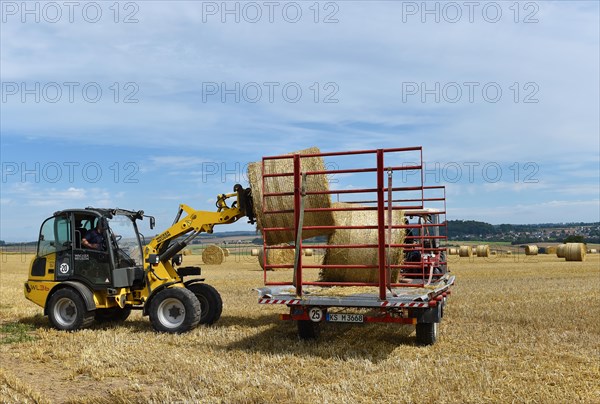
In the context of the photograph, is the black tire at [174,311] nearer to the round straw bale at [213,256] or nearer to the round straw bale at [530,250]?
the round straw bale at [213,256]

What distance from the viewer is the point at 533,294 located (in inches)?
619

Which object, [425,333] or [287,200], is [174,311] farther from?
[425,333]

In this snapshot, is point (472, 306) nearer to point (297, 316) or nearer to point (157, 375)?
point (297, 316)

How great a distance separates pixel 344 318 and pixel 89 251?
17.1 ft

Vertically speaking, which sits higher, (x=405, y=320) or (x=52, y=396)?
(x=405, y=320)

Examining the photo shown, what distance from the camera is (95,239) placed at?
1118 cm

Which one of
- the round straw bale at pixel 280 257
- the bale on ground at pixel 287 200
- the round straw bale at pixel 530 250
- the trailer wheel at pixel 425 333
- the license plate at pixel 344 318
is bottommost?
the round straw bale at pixel 530 250

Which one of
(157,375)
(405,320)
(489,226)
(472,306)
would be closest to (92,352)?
(157,375)

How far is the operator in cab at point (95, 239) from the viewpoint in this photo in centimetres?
1106

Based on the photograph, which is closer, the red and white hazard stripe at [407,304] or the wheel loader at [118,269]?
the red and white hazard stripe at [407,304]

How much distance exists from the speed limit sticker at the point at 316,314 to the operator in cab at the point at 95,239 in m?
4.54

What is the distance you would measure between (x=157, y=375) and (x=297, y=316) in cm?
227

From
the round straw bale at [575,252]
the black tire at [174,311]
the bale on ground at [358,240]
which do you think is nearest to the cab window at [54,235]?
the black tire at [174,311]

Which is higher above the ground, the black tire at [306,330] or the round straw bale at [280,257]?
the round straw bale at [280,257]
